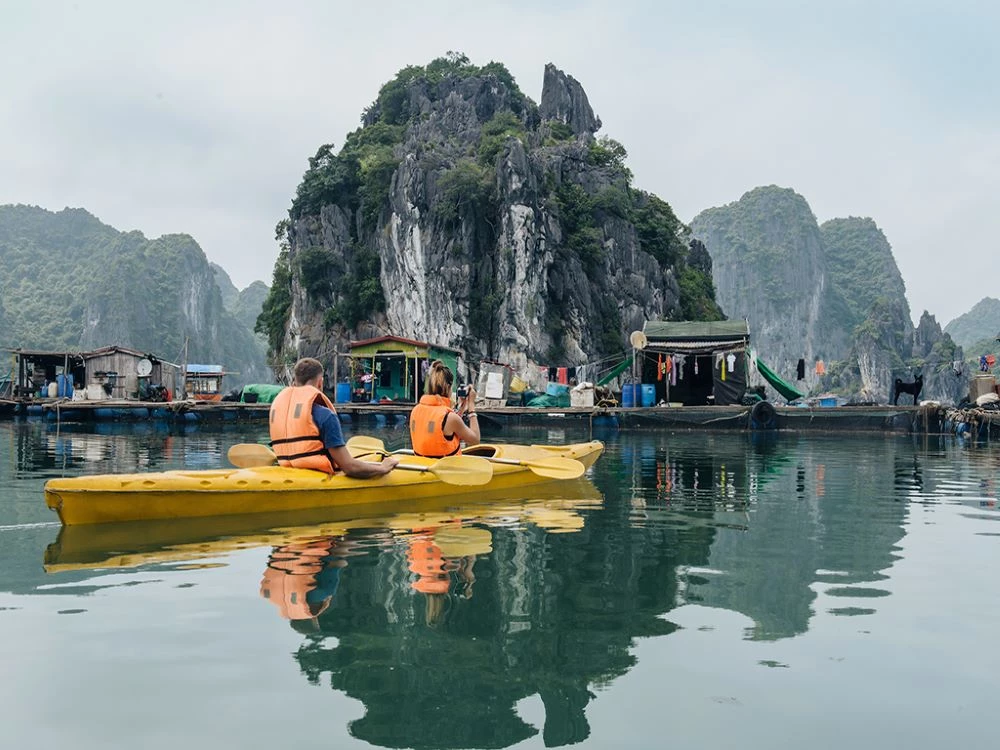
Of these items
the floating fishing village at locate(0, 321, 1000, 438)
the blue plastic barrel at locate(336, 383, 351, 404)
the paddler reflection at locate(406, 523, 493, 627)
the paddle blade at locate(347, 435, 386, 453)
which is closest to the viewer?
the paddler reflection at locate(406, 523, 493, 627)

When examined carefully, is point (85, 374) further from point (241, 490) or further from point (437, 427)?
point (241, 490)

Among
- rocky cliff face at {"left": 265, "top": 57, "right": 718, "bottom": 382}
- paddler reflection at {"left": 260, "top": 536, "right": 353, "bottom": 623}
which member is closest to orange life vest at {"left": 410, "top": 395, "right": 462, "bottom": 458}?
paddler reflection at {"left": 260, "top": 536, "right": 353, "bottom": 623}

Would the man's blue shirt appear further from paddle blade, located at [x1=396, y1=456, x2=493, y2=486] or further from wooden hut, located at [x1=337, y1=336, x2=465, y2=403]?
wooden hut, located at [x1=337, y1=336, x2=465, y2=403]

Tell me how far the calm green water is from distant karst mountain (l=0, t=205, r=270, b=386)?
313ft

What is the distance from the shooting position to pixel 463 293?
46.3 m

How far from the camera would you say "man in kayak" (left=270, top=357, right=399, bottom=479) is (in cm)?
723

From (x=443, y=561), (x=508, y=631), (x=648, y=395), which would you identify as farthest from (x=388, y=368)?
(x=508, y=631)

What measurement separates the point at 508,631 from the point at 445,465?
4340 mm

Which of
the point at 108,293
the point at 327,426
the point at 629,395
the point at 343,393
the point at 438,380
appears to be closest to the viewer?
the point at 327,426

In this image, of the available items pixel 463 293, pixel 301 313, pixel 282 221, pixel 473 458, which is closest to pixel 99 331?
pixel 282 221

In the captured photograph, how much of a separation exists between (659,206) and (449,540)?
162 ft

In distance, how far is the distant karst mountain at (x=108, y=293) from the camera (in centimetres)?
10294

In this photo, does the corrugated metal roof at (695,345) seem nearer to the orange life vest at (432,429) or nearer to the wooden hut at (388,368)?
the wooden hut at (388,368)

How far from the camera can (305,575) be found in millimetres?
5469
